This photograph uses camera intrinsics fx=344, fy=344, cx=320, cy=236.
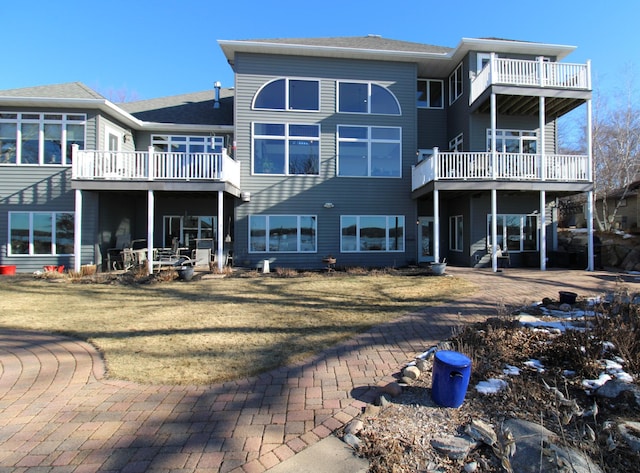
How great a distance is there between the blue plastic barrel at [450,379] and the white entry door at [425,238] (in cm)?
1310

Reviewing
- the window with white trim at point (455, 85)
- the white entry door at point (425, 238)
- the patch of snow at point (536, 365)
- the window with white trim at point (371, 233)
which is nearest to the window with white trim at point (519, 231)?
the white entry door at point (425, 238)

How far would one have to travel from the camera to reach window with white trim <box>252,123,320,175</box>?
14102mm

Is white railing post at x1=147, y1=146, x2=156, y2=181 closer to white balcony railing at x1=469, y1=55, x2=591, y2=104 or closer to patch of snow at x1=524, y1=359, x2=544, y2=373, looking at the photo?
patch of snow at x1=524, y1=359, x2=544, y2=373

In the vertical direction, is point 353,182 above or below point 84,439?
above

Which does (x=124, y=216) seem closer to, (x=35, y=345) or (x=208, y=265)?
(x=208, y=265)

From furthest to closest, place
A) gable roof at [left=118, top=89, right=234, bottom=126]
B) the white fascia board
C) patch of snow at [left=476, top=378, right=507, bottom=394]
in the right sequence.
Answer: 1. gable roof at [left=118, top=89, right=234, bottom=126]
2. the white fascia board
3. patch of snow at [left=476, top=378, right=507, bottom=394]

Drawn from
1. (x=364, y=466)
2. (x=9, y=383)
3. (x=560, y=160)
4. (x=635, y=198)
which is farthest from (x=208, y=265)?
(x=635, y=198)

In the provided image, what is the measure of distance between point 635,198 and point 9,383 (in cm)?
2971

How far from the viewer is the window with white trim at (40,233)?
12742mm

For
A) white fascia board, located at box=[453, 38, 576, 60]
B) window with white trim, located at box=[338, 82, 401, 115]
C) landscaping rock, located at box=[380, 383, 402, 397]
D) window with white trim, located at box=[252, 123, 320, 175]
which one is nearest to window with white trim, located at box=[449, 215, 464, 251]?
window with white trim, located at box=[338, 82, 401, 115]

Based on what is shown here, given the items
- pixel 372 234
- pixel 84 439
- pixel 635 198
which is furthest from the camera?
pixel 635 198

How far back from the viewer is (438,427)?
271cm

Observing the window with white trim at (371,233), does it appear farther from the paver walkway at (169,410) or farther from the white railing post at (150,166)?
the paver walkway at (169,410)

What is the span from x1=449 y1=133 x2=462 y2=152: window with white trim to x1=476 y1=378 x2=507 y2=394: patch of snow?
43.5ft
